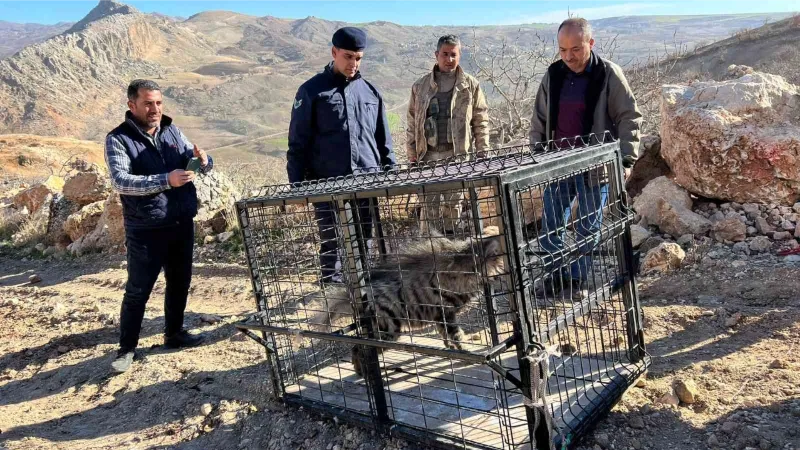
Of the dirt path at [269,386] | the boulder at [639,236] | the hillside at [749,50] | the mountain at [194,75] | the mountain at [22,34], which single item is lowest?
the dirt path at [269,386]

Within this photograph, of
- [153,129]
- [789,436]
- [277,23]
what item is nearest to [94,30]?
[277,23]

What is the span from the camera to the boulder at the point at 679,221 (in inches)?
203

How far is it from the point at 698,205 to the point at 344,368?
4003mm

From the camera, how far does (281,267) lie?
3.29 meters

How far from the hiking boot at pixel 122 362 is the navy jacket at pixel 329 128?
5.95ft

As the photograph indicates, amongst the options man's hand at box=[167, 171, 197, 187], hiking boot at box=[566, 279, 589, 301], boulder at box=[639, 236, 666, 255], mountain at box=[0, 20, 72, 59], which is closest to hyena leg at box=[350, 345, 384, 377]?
hiking boot at box=[566, 279, 589, 301]

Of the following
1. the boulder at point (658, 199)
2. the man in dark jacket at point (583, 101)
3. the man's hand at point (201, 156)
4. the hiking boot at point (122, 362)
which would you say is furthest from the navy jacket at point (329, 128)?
the boulder at point (658, 199)

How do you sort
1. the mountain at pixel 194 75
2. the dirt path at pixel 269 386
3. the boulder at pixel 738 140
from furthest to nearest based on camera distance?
1. the mountain at pixel 194 75
2. the boulder at pixel 738 140
3. the dirt path at pixel 269 386

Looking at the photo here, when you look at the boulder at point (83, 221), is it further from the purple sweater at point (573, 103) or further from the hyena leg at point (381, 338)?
the purple sweater at point (573, 103)

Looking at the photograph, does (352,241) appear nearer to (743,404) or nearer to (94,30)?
(743,404)

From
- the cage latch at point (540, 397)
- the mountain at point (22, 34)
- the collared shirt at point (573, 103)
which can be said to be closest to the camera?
the cage latch at point (540, 397)

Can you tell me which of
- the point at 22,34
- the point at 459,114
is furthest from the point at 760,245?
the point at 22,34

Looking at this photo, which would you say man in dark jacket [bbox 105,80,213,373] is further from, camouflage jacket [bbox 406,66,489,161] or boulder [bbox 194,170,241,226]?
boulder [bbox 194,170,241,226]

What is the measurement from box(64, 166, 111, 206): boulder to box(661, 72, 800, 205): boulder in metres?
8.53
